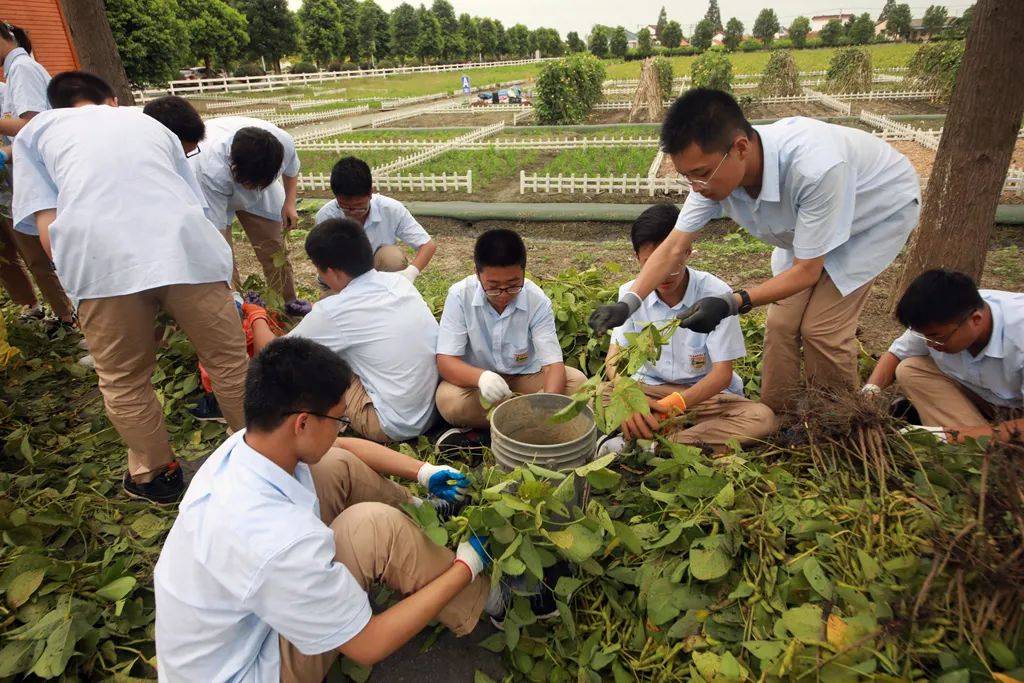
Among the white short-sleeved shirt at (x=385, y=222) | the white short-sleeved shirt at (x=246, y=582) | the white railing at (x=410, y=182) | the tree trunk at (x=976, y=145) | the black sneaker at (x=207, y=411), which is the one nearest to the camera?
the white short-sleeved shirt at (x=246, y=582)

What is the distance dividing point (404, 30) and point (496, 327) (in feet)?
218

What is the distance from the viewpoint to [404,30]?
197ft

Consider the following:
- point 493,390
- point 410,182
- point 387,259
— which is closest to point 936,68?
point 410,182

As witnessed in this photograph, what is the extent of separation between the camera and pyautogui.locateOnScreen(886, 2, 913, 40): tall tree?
61031mm

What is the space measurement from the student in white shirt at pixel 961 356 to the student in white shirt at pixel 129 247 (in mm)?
3294

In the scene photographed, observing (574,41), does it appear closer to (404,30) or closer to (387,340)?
(404,30)

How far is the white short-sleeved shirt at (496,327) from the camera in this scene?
312cm

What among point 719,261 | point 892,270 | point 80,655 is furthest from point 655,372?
point 892,270

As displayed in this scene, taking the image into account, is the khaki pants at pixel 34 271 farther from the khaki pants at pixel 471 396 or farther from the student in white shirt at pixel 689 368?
the student in white shirt at pixel 689 368

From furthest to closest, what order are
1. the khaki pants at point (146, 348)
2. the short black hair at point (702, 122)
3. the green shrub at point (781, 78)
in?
the green shrub at point (781, 78), the khaki pants at point (146, 348), the short black hair at point (702, 122)

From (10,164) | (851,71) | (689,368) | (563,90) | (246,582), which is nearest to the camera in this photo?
(246,582)

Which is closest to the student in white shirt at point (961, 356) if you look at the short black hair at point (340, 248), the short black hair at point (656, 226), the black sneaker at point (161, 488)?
the short black hair at point (656, 226)

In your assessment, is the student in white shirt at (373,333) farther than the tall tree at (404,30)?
No

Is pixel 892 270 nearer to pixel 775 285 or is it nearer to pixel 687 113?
pixel 775 285
